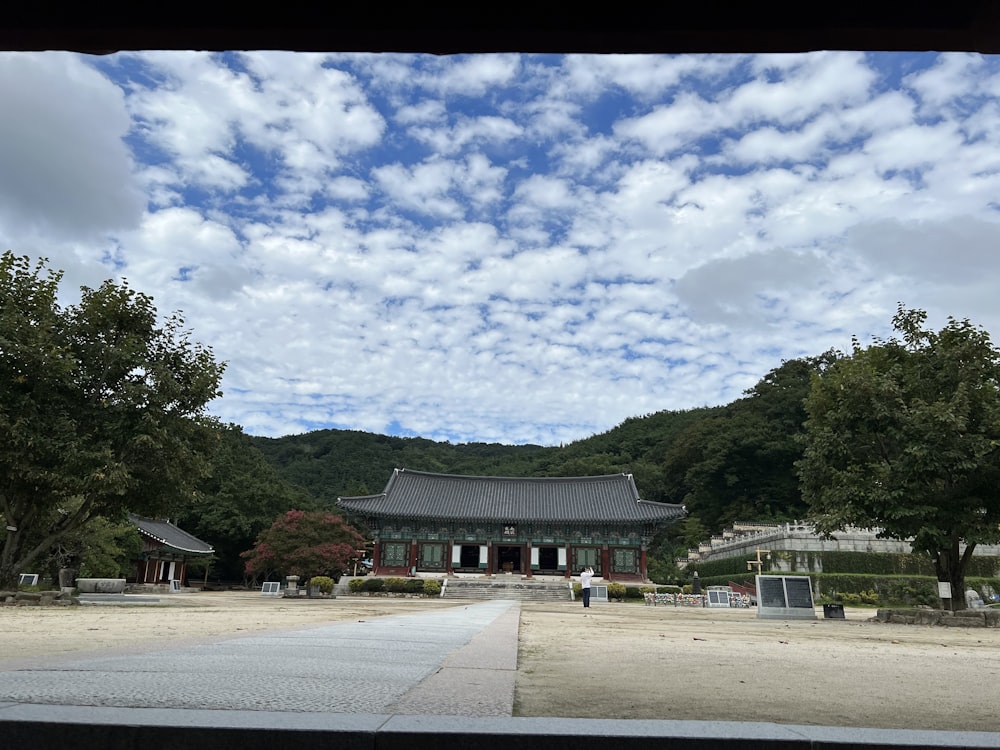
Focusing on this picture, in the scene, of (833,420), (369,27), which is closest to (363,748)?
(369,27)

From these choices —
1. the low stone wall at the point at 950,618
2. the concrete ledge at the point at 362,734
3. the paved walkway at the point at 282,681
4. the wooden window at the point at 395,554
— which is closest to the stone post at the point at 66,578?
the wooden window at the point at 395,554

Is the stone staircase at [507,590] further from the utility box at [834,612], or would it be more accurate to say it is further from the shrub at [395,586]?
the utility box at [834,612]

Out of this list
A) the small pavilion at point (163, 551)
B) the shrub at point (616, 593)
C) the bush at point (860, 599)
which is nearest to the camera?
the bush at point (860, 599)

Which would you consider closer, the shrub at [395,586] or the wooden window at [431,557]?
the shrub at [395,586]

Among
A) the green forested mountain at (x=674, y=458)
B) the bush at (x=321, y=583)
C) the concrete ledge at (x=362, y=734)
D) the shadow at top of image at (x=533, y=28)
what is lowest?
the bush at (x=321, y=583)

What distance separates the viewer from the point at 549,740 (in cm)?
211

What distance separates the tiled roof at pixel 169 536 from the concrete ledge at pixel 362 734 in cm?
4036

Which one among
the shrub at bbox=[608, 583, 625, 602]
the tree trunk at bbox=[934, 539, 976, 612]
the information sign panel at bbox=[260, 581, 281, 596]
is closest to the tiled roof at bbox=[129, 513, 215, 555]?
the information sign panel at bbox=[260, 581, 281, 596]

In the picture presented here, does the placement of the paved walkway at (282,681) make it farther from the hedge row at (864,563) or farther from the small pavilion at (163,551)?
the small pavilion at (163,551)

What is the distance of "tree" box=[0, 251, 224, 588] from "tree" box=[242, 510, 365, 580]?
13.1m

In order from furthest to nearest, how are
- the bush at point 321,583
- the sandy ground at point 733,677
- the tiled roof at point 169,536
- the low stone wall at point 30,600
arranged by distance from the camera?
the tiled roof at point 169,536, the bush at point 321,583, the low stone wall at point 30,600, the sandy ground at point 733,677

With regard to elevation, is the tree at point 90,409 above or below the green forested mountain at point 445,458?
below

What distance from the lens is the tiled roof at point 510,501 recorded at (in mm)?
42969

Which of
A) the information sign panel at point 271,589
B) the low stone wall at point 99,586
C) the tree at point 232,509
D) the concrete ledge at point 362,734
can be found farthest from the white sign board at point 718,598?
the tree at point 232,509
